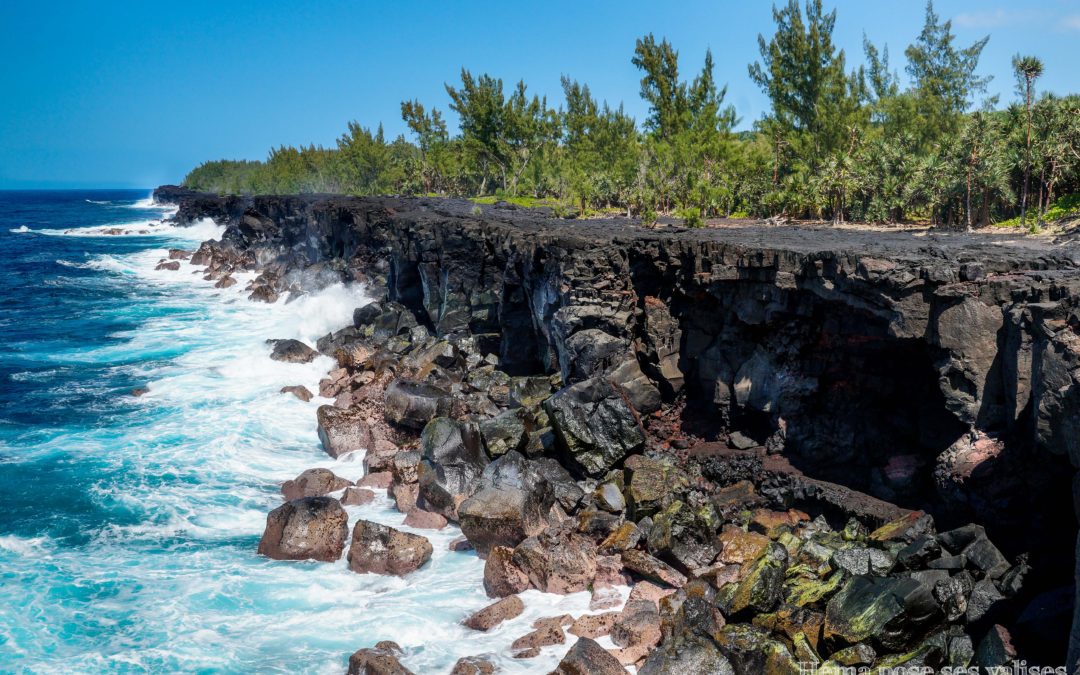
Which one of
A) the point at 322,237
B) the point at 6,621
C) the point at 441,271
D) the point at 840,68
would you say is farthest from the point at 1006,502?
the point at 322,237

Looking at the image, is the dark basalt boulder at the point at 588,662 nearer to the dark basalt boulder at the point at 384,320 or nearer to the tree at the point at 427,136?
the dark basalt boulder at the point at 384,320

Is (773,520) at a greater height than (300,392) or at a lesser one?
lesser

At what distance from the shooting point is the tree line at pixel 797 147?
33000mm

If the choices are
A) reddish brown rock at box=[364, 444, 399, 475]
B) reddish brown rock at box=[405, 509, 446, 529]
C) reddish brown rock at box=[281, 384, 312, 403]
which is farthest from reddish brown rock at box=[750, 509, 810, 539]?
reddish brown rock at box=[281, 384, 312, 403]

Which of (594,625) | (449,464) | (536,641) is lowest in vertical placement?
(536,641)

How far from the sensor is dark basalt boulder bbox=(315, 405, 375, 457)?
26.4m

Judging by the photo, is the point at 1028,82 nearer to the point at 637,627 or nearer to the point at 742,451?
the point at 742,451

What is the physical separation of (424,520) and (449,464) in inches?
83.9

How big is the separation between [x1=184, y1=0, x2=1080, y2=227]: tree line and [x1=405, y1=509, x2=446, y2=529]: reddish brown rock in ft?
69.0

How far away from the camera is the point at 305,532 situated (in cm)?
1927

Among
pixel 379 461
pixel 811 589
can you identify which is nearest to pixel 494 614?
pixel 811 589

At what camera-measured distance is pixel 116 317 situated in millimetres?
49406

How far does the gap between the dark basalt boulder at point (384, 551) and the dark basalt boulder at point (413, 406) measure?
7827mm

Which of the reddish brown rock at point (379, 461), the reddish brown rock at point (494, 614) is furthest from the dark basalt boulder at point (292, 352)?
the reddish brown rock at point (494, 614)
